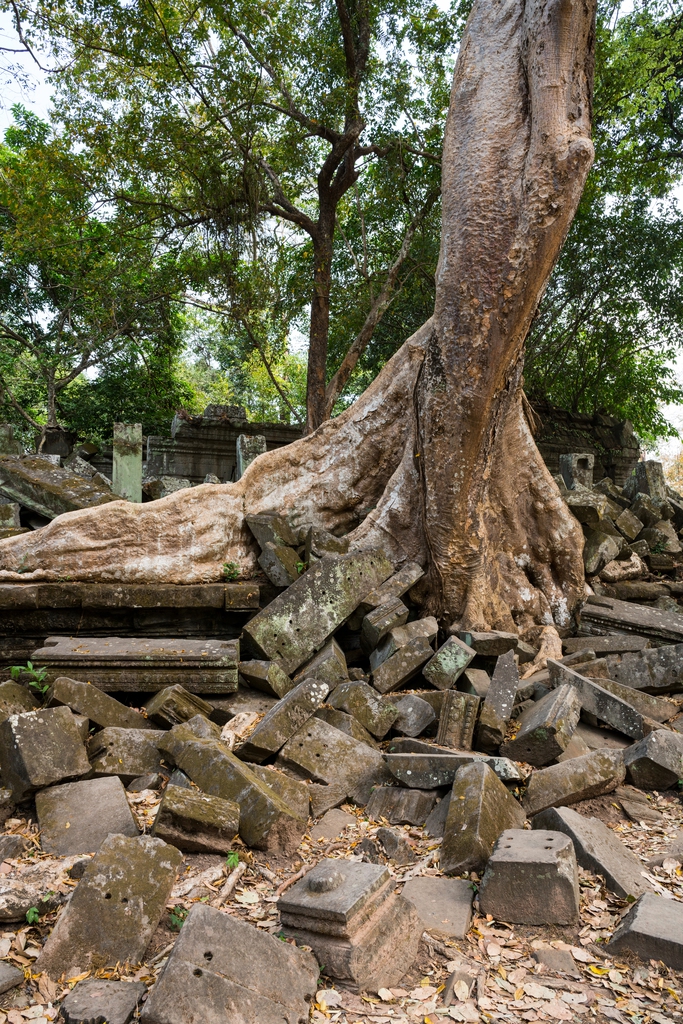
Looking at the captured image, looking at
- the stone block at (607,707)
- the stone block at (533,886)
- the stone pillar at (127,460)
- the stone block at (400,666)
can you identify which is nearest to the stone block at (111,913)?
the stone block at (533,886)

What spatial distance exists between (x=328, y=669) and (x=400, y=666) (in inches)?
18.1

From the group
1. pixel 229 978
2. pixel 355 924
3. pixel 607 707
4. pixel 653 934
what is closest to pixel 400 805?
pixel 355 924

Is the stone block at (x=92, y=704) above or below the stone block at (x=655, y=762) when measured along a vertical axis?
above

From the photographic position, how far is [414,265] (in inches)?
523

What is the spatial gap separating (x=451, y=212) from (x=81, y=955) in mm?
4846

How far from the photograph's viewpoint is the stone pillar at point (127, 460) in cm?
865

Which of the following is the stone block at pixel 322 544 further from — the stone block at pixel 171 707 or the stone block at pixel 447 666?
the stone block at pixel 171 707

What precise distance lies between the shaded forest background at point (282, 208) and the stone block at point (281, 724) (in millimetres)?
7434

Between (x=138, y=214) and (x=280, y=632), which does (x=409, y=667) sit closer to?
(x=280, y=632)

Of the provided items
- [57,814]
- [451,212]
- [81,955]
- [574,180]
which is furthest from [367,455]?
[81,955]

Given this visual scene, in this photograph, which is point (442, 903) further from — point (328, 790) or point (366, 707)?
point (366, 707)

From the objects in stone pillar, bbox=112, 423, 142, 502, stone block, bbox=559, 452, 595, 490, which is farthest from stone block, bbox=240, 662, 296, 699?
stone block, bbox=559, 452, 595, 490

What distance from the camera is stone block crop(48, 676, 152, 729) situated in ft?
12.0

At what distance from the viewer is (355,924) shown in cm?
222
